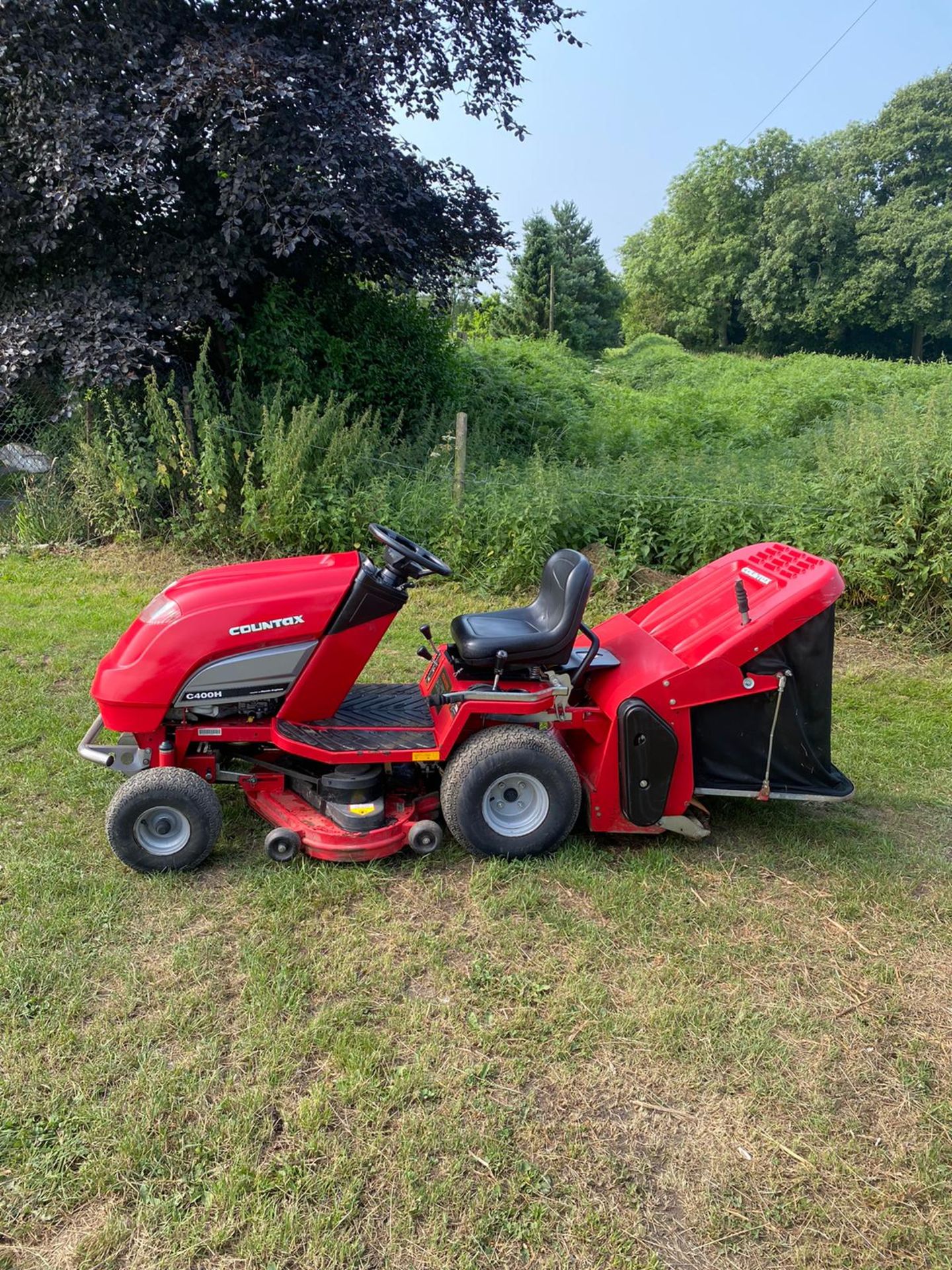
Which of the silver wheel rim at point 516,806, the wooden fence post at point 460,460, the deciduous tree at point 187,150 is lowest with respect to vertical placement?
the silver wheel rim at point 516,806

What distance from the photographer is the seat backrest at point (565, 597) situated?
3.24 meters

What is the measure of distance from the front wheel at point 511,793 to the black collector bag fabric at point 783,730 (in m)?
0.53

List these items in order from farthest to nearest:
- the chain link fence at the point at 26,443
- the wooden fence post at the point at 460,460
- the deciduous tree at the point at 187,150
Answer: the chain link fence at the point at 26,443
the wooden fence post at the point at 460,460
the deciduous tree at the point at 187,150

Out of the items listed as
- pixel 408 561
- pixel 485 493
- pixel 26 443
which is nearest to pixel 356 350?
pixel 485 493

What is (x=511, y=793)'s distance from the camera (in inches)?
131

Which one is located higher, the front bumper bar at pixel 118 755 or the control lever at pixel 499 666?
the control lever at pixel 499 666

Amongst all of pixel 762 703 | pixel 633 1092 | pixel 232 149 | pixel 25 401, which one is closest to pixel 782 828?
pixel 762 703

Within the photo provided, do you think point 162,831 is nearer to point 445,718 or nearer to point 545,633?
point 445,718

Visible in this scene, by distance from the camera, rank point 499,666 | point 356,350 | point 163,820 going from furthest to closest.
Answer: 1. point 356,350
2. point 499,666
3. point 163,820

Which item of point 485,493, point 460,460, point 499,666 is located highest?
point 460,460

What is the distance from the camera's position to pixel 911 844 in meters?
3.55

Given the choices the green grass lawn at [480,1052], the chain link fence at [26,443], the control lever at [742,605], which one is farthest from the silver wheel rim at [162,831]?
the chain link fence at [26,443]

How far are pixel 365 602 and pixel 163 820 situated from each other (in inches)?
41.7

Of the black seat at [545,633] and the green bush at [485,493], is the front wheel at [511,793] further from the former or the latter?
the green bush at [485,493]
